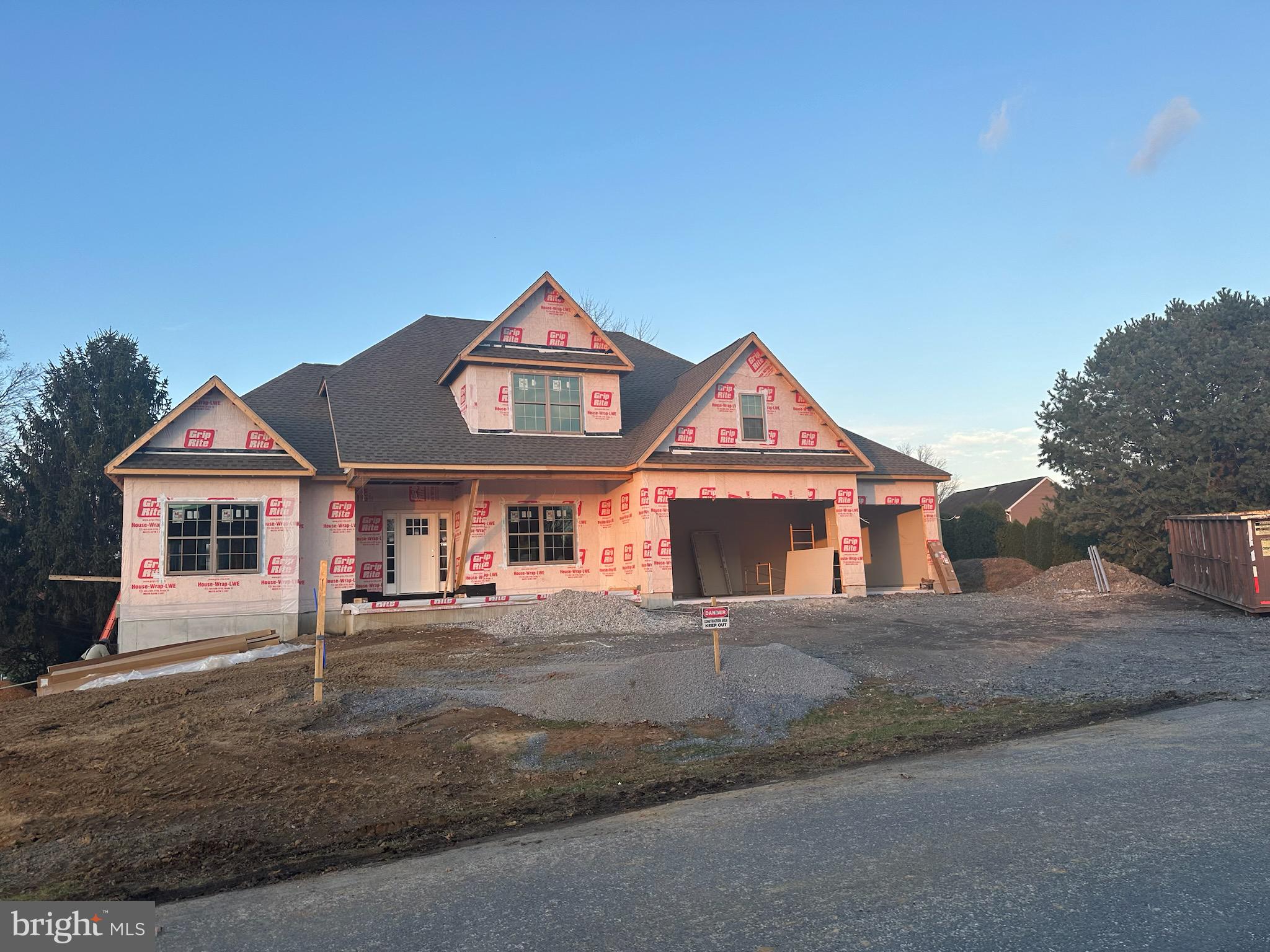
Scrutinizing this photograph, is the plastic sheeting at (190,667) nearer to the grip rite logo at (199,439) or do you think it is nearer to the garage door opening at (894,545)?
the grip rite logo at (199,439)

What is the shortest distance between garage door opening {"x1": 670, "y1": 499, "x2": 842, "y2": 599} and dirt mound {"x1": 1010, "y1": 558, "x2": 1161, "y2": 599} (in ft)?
19.4

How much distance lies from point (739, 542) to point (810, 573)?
4.70 metres

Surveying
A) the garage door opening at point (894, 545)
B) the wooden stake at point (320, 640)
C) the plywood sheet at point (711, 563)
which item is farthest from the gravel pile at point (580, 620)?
the garage door opening at point (894, 545)

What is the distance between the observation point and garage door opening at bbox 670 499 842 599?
2628 centimetres

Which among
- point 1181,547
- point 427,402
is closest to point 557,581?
point 427,402

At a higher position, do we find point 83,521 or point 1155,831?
point 83,521

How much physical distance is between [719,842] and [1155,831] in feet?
8.51

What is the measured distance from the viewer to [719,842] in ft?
17.5

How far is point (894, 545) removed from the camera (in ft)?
83.5

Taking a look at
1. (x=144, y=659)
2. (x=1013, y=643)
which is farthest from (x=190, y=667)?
(x=1013, y=643)

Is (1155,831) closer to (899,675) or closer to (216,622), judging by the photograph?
(899,675)

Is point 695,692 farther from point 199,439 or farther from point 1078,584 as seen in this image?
point 1078,584

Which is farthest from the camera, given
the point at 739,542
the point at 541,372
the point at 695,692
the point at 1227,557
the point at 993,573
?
the point at 993,573

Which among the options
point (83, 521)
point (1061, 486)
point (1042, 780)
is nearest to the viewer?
point (1042, 780)
